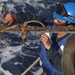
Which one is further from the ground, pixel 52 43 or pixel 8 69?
pixel 52 43

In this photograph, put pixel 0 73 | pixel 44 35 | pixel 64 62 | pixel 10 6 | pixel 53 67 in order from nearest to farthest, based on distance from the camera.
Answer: pixel 64 62
pixel 44 35
pixel 53 67
pixel 0 73
pixel 10 6

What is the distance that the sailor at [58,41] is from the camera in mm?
3258

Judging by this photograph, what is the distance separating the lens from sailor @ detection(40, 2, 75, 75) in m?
3.26

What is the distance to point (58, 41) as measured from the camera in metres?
3.38

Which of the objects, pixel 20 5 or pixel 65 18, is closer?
pixel 65 18

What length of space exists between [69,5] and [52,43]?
477mm

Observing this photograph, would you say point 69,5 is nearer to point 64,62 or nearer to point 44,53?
point 44,53

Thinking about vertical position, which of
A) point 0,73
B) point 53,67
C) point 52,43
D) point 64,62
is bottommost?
point 0,73

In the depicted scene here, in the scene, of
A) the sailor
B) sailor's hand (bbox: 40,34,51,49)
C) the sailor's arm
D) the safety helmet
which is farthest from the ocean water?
sailor's hand (bbox: 40,34,51,49)

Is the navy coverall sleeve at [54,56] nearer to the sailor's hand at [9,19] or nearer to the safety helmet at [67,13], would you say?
Result: the safety helmet at [67,13]

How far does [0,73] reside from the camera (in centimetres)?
466

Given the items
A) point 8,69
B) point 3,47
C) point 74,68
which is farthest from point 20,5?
point 74,68

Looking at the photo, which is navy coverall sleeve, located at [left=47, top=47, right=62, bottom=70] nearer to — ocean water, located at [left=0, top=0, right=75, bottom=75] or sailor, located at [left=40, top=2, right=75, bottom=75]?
sailor, located at [left=40, top=2, right=75, bottom=75]

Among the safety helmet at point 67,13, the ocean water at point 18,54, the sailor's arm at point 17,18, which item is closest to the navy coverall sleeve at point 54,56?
the safety helmet at point 67,13
